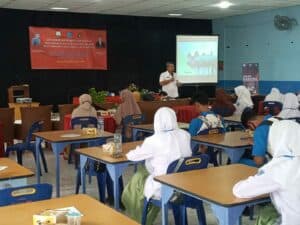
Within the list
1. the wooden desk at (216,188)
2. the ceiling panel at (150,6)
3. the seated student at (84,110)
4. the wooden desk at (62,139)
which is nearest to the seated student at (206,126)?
the wooden desk at (62,139)

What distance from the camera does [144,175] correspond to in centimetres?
395

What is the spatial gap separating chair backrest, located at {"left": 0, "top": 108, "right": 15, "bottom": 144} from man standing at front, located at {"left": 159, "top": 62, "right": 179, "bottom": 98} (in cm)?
455

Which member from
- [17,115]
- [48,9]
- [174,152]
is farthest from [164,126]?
[48,9]

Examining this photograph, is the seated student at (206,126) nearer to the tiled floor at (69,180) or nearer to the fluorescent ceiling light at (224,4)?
the tiled floor at (69,180)

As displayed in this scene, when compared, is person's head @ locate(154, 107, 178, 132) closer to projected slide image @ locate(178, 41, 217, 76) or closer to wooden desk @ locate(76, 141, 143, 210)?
wooden desk @ locate(76, 141, 143, 210)

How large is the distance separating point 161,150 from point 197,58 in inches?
356

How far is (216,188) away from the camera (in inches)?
111

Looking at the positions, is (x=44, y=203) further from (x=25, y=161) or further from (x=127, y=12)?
(x=127, y=12)

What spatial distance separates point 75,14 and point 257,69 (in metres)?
5.05

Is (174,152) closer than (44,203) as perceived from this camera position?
No

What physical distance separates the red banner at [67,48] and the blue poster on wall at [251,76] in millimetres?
3877

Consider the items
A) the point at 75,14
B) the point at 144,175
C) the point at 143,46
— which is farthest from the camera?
the point at 143,46

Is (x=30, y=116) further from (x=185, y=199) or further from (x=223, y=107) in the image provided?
(x=185, y=199)

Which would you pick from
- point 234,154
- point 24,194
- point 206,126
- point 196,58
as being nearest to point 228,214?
point 24,194
